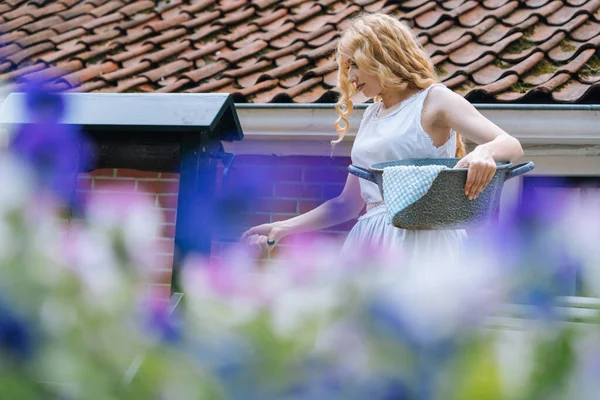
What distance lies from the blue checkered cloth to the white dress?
165mm

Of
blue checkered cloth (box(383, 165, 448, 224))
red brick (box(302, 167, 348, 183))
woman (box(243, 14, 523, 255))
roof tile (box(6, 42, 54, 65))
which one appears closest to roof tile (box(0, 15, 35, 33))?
roof tile (box(6, 42, 54, 65))

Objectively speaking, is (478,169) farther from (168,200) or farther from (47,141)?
(168,200)

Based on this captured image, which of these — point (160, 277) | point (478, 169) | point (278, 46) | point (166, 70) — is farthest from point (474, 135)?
point (166, 70)

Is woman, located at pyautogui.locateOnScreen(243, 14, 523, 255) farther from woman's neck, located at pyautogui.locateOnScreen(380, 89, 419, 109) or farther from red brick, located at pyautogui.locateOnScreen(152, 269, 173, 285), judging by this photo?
red brick, located at pyautogui.locateOnScreen(152, 269, 173, 285)

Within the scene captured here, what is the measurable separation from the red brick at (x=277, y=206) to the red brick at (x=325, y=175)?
0.47 feet

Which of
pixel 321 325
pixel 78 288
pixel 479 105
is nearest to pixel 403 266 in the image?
pixel 321 325

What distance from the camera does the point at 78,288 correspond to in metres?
0.48

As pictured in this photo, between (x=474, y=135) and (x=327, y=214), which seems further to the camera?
(x=327, y=214)

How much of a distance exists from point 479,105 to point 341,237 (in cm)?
91

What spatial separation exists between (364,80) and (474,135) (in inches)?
14.3

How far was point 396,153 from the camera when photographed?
2357 mm

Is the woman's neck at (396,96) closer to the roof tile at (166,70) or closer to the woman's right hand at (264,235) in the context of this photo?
the woman's right hand at (264,235)

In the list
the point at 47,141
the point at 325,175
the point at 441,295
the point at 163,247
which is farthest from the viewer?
the point at 325,175

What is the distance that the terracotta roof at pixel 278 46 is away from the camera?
3.84 m
